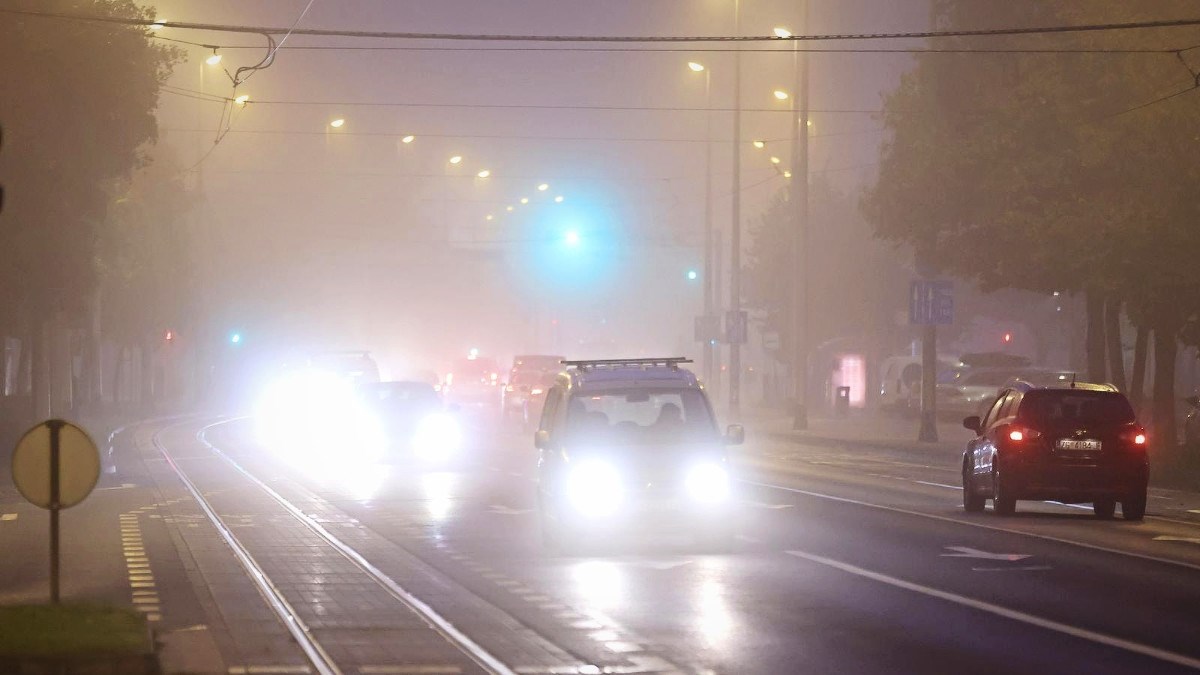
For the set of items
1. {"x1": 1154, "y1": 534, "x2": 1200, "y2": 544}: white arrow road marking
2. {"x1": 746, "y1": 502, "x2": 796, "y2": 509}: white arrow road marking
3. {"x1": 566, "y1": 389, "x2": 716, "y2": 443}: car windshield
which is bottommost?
{"x1": 1154, "y1": 534, "x2": 1200, "y2": 544}: white arrow road marking

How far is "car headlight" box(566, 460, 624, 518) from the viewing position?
1859 centimetres

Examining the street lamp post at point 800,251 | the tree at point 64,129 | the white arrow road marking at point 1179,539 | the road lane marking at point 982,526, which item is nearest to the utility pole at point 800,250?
the street lamp post at point 800,251

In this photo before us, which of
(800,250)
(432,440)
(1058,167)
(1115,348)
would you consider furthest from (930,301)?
(432,440)

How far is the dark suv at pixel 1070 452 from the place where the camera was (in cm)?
2303

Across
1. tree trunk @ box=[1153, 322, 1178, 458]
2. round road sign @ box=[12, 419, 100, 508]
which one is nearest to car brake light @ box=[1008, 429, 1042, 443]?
round road sign @ box=[12, 419, 100, 508]

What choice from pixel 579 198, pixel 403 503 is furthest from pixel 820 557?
pixel 579 198

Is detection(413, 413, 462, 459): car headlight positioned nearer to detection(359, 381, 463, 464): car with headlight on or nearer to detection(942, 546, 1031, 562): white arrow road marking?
detection(359, 381, 463, 464): car with headlight on

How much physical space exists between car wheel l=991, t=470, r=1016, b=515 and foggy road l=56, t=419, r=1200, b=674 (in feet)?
1.01

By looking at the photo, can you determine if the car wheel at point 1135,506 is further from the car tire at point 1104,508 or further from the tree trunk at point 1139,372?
the tree trunk at point 1139,372

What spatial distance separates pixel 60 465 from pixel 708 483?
756 centimetres

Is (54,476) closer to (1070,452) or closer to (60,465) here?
(60,465)

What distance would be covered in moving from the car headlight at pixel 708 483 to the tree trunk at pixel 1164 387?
2274cm

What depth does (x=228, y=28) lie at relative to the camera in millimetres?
32250

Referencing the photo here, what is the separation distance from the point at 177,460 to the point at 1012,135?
60.7 ft
